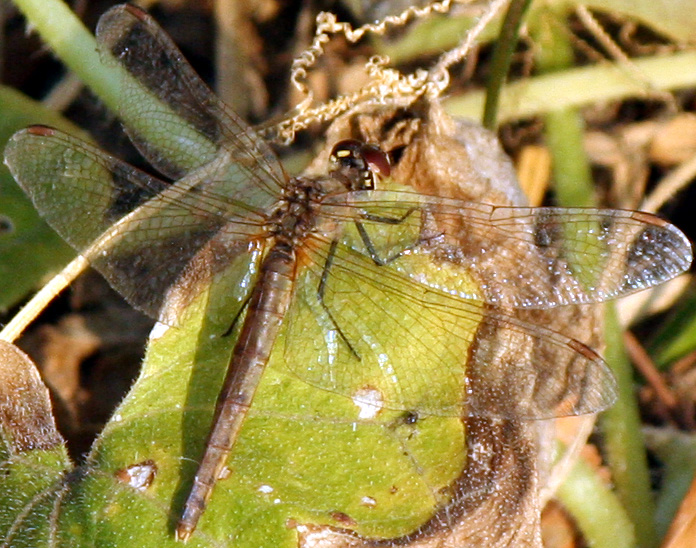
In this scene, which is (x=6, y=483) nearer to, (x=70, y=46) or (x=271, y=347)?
(x=271, y=347)

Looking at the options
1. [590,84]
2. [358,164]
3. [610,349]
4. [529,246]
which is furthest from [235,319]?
[590,84]

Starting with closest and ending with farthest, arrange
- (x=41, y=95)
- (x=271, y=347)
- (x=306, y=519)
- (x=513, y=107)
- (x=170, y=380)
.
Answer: (x=306, y=519)
(x=170, y=380)
(x=271, y=347)
(x=513, y=107)
(x=41, y=95)

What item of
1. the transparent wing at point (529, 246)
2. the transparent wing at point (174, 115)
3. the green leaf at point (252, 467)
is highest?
the transparent wing at point (174, 115)

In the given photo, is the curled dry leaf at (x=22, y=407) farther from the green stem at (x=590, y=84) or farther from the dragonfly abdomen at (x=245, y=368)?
the green stem at (x=590, y=84)

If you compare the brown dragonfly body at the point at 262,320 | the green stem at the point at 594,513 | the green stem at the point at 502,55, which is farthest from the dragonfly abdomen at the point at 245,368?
the green stem at the point at 594,513

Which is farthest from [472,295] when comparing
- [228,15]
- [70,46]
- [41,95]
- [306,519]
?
[41,95]

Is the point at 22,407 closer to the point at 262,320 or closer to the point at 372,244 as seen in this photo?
the point at 262,320

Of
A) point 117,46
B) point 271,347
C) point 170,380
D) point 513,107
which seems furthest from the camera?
point 513,107

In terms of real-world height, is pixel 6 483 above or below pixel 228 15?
below
